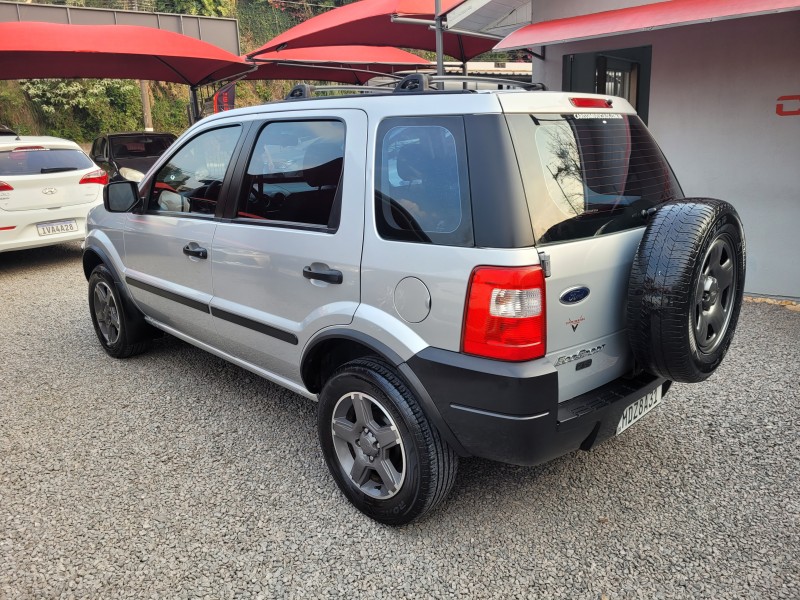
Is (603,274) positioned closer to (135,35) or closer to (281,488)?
(281,488)

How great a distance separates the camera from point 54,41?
30.5 feet

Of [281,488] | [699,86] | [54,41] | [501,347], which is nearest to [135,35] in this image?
[54,41]

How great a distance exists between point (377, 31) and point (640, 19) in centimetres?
483

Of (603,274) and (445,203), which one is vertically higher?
(445,203)

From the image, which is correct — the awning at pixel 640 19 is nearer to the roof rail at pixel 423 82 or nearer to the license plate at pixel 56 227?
the roof rail at pixel 423 82

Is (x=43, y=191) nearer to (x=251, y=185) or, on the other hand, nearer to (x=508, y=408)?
(x=251, y=185)

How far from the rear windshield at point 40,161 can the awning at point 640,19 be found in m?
5.48

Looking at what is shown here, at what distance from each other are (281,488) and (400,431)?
2.76ft

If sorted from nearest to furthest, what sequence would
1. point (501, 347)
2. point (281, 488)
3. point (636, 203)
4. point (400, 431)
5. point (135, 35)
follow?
point (501, 347), point (400, 431), point (636, 203), point (281, 488), point (135, 35)

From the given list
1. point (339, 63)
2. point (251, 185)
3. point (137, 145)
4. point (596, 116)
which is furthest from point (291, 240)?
point (137, 145)

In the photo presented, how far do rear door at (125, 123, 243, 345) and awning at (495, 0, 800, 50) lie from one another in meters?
3.51

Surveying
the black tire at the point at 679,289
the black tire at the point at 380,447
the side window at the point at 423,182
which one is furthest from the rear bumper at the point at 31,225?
the black tire at the point at 679,289

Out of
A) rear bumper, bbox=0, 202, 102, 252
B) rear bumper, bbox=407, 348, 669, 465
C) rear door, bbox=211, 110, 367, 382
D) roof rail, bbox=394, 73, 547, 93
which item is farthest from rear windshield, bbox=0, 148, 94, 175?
rear bumper, bbox=407, 348, 669, 465

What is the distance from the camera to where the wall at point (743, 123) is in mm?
5586
